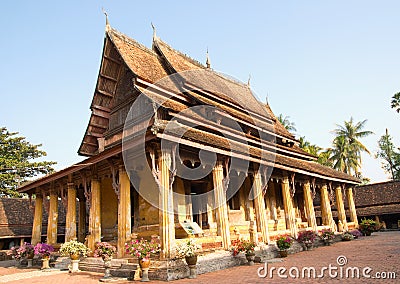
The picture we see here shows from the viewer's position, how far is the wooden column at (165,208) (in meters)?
9.72

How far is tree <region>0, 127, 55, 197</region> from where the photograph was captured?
35.0m

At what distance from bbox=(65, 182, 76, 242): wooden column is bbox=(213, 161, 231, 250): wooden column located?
7.40 metres

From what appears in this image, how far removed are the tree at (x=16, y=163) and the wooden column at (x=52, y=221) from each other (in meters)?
19.5

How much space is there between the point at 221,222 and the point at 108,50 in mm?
10310

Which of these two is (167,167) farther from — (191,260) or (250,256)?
(250,256)

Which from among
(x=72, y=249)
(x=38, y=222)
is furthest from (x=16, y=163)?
(x=72, y=249)

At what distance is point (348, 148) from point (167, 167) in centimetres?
3924

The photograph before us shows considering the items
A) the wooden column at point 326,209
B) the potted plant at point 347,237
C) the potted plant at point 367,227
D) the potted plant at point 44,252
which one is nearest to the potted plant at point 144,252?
the potted plant at point 44,252

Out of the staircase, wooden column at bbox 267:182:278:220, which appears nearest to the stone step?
the staircase

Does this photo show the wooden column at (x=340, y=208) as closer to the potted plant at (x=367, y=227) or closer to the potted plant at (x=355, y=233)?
the potted plant at (x=355, y=233)

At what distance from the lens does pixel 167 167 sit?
10.6 metres

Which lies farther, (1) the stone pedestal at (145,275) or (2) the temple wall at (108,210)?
(2) the temple wall at (108,210)

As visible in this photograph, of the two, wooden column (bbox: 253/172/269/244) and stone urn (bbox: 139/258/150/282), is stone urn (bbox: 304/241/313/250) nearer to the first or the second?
wooden column (bbox: 253/172/269/244)

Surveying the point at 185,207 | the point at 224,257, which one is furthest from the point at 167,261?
the point at 185,207
